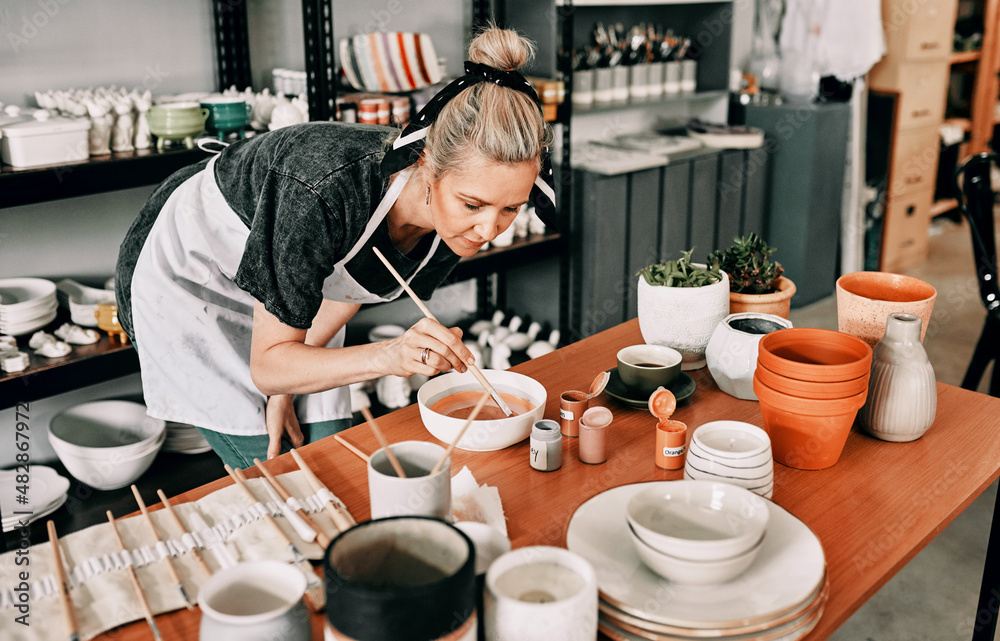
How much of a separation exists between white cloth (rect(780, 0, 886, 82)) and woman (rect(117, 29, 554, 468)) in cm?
326

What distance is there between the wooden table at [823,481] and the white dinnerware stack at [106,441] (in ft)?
4.44

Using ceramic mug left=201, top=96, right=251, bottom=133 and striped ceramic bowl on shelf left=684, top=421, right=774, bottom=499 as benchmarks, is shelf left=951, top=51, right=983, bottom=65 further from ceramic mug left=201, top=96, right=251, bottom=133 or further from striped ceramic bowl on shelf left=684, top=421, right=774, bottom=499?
striped ceramic bowl on shelf left=684, top=421, right=774, bottom=499

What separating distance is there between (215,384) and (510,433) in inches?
30.2

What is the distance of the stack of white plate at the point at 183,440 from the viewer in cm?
265

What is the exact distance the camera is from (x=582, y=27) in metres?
3.77

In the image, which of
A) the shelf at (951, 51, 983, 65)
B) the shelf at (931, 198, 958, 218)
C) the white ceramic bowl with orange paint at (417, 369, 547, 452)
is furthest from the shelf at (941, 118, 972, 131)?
the white ceramic bowl with orange paint at (417, 369, 547, 452)

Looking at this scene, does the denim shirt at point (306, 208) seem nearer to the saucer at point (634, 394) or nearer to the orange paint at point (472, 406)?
the orange paint at point (472, 406)

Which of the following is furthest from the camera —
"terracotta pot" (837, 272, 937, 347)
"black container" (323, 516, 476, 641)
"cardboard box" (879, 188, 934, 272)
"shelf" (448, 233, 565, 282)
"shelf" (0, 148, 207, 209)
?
"cardboard box" (879, 188, 934, 272)

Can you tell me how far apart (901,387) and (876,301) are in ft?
0.60

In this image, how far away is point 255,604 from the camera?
80 centimetres

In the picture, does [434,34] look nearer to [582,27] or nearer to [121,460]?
[582,27]

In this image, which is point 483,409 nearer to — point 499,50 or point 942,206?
point 499,50

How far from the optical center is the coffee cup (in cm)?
141

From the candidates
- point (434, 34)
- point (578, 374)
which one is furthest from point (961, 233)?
point (578, 374)
